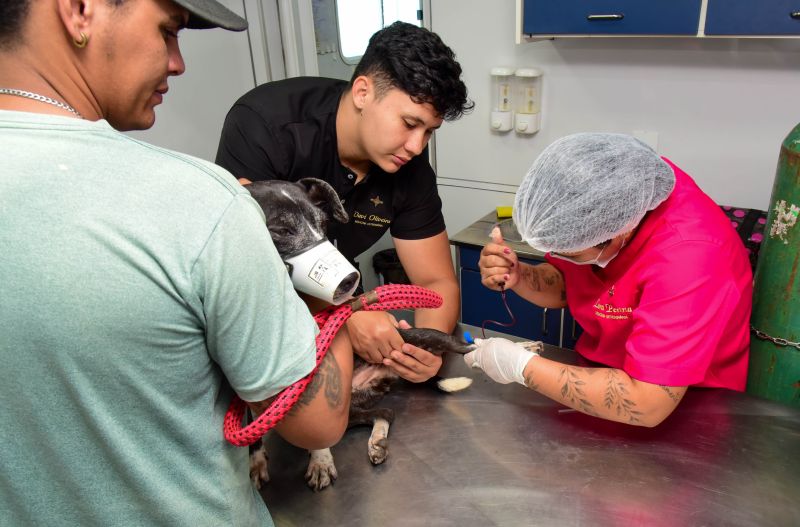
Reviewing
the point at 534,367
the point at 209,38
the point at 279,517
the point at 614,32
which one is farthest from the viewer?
the point at 209,38

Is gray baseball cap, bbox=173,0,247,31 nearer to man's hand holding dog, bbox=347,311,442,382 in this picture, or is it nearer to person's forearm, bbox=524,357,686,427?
man's hand holding dog, bbox=347,311,442,382

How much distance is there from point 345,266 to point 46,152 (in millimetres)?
587

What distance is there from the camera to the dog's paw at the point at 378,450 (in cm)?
141

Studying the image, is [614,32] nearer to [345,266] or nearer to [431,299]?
[431,299]

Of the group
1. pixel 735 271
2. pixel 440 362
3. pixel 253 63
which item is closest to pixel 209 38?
pixel 253 63

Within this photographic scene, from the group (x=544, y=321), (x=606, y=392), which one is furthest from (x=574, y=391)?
(x=544, y=321)

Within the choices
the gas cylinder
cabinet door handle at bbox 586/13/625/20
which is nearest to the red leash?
the gas cylinder

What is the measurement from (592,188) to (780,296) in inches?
26.9

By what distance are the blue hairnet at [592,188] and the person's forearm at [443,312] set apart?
0.53 metres

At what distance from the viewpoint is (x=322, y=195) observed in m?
1.36

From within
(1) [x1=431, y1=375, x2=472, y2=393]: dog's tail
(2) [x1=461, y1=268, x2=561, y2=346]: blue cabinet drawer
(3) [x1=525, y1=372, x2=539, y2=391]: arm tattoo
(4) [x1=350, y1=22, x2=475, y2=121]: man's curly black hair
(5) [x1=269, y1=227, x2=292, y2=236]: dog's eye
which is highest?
(4) [x1=350, y1=22, x2=475, y2=121]: man's curly black hair

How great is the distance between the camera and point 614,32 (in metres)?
2.65

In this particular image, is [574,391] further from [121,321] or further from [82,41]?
[82,41]

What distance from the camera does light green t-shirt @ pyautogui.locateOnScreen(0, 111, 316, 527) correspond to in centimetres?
62
